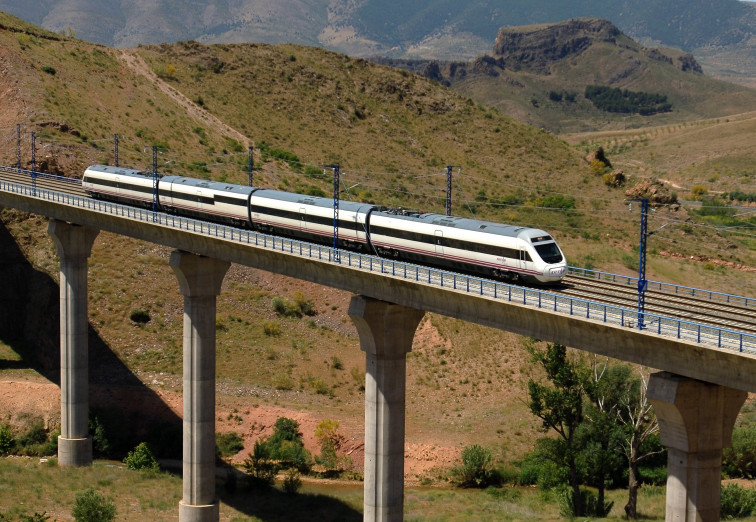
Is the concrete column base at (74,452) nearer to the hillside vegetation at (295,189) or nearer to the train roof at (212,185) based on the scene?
the hillside vegetation at (295,189)

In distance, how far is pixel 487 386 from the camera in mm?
69562

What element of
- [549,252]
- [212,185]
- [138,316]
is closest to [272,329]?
[138,316]

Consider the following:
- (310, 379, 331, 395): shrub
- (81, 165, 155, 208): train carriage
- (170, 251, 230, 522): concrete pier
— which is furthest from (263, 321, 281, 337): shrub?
(170, 251, 230, 522): concrete pier

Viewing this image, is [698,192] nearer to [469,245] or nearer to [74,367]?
[74,367]

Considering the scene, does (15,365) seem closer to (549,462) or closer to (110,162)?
(110,162)

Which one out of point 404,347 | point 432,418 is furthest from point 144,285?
point 404,347

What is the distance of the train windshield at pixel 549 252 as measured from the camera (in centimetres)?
3672

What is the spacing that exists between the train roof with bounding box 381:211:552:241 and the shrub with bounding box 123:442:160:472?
24.7m

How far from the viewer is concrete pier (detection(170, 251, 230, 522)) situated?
49000 mm

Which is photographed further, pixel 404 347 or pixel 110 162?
pixel 110 162

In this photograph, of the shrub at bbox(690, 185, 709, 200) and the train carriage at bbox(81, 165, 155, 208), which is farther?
the shrub at bbox(690, 185, 709, 200)

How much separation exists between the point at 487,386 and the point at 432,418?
21.2ft

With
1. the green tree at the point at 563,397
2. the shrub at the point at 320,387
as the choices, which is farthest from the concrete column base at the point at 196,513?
the shrub at the point at 320,387

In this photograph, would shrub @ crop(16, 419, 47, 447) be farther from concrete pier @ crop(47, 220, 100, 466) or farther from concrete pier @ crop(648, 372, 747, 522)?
concrete pier @ crop(648, 372, 747, 522)
